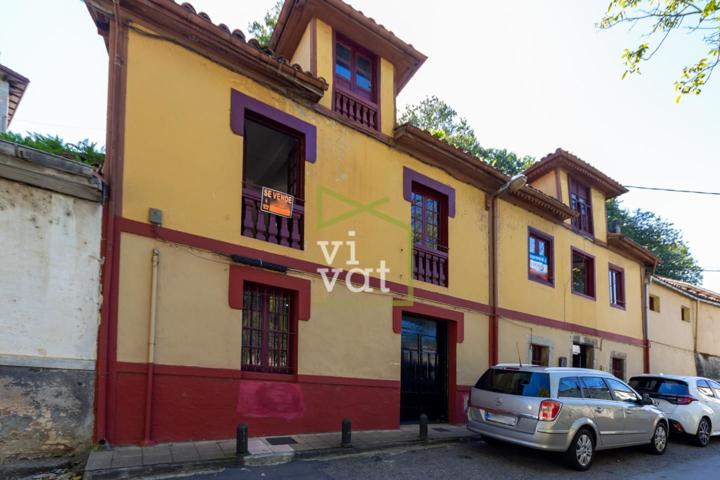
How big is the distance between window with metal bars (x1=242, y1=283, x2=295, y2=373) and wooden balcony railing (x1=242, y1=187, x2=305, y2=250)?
2.80 ft

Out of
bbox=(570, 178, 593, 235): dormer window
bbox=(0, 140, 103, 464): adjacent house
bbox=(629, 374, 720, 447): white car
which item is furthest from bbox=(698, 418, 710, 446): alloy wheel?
bbox=(0, 140, 103, 464): adjacent house

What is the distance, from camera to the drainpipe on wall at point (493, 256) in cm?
1231

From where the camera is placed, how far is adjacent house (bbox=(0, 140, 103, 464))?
598cm

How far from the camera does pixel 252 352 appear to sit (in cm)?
835

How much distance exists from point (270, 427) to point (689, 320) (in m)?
20.6

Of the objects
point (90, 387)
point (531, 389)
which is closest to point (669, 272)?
point (531, 389)

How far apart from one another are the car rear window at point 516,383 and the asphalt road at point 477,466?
43.5 inches

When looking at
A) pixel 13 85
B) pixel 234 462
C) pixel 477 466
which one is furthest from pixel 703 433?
pixel 13 85

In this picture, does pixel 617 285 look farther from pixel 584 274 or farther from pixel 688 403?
pixel 688 403

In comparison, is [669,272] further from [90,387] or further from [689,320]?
[90,387]

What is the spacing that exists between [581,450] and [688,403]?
16.0 ft

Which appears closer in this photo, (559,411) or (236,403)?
(559,411)

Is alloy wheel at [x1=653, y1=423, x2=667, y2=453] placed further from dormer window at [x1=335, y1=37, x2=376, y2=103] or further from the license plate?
dormer window at [x1=335, y1=37, x2=376, y2=103]

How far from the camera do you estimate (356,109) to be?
10.5m
